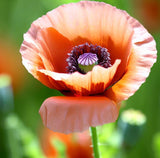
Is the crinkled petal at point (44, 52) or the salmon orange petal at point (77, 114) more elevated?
the crinkled petal at point (44, 52)

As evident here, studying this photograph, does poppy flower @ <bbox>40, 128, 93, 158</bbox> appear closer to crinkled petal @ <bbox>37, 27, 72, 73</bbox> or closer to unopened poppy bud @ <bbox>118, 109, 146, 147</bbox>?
unopened poppy bud @ <bbox>118, 109, 146, 147</bbox>

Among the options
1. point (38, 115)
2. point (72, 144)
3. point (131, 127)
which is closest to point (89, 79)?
point (131, 127)

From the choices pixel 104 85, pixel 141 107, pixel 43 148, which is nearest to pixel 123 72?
pixel 104 85

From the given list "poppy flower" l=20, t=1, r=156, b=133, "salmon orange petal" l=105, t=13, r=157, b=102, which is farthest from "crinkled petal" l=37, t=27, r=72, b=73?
"salmon orange petal" l=105, t=13, r=157, b=102

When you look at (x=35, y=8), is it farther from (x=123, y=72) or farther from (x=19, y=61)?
(x=123, y=72)

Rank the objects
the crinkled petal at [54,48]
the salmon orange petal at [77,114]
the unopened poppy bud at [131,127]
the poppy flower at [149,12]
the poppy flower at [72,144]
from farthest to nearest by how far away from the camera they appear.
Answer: the poppy flower at [149,12] → the poppy flower at [72,144] → the unopened poppy bud at [131,127] → the crinkled petal at [54,48] → the salmon orange petal at [77,114]

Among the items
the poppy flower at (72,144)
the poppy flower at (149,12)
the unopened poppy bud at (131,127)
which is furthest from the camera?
the poppy flower at (149,12)

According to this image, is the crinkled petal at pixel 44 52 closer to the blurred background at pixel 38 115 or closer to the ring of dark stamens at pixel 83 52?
the ring of dark stamens at pixel 83 52

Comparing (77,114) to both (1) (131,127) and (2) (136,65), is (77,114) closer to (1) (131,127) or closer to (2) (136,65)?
(2) (136,65)

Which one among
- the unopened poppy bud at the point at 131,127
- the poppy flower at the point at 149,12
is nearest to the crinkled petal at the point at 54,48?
the unopened poppy bud at the point at 131,127
